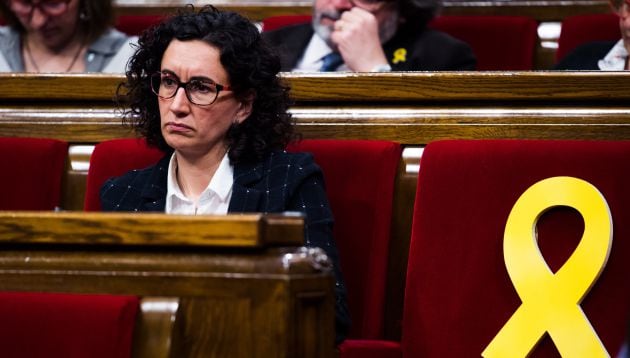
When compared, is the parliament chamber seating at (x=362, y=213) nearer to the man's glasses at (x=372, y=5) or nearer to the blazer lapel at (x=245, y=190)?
the blazer lapel at (x=245, y=190)

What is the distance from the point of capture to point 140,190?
0.88 meters

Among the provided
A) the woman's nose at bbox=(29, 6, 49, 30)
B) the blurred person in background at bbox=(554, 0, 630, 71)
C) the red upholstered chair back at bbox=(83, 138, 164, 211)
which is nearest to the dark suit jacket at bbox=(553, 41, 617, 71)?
the blurred person in background at bbox=(554, 0, 630, 71)

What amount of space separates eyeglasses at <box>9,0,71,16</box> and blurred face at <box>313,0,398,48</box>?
11.6 inches

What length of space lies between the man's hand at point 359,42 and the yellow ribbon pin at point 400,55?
2cm

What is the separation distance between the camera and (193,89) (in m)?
0.87

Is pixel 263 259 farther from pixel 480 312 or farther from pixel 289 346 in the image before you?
pixel 480 312

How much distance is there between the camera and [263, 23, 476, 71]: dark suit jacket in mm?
1208

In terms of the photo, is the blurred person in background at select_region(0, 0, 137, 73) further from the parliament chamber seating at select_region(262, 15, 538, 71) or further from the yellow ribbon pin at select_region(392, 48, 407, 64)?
the yellow ribbon pin at select_region(392, 48, 407, 64)

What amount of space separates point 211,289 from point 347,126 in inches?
15.6

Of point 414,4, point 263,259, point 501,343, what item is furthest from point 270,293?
point 414,4

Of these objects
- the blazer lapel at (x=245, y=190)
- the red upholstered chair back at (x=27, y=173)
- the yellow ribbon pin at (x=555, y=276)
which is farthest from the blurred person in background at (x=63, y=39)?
the yellow ribbon pin at (x=555, y=276)

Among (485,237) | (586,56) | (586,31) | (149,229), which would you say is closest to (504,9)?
(586,31)

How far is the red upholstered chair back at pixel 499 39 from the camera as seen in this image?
4.26 ft

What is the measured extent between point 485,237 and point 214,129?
244mm
